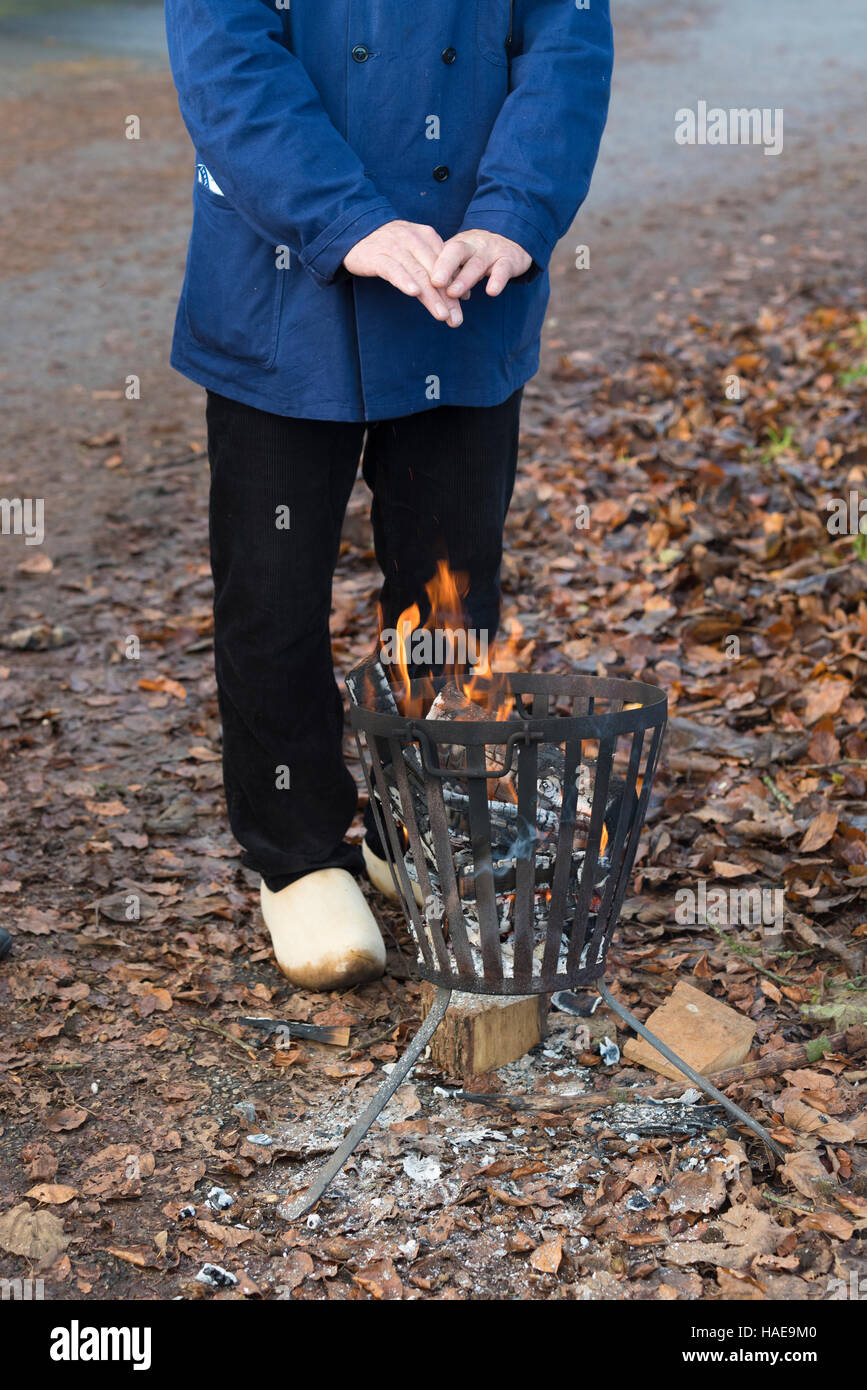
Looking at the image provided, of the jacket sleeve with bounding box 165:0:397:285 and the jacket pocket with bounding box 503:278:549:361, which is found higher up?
the jacket sleeve with bounding box 165:0:397:285

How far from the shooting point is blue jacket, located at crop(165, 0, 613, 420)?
2.16 metres

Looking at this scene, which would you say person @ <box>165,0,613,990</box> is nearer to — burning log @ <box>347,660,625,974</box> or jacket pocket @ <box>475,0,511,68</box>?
jacket pocket @ <box>475,0,511,68</box>

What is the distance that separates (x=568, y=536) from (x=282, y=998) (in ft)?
9.40

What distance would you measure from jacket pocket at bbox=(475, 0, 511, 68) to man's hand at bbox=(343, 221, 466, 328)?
20.1 inches

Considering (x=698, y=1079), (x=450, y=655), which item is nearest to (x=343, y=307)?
(x=450, y=655)

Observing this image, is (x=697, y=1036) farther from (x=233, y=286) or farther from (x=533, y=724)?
(x=233, y=286)

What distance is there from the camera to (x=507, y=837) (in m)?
2.47

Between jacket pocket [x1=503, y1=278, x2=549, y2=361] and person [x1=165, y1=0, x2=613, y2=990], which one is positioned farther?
jacket pocket [x1=503, y1=278, x2=549, y2=361]

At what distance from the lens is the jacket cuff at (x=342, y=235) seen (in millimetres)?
2127

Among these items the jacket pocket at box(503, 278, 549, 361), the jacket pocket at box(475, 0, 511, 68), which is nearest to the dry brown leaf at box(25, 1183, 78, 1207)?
the jacket pocket at box(503, 278, 549, 361)

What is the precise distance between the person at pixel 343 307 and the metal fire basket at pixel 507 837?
279 mm

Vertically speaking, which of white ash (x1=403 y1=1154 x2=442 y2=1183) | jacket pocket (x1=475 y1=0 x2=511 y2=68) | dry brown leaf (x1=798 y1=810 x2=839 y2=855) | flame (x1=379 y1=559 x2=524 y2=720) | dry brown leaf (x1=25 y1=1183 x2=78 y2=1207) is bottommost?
dry brown leaf (x1=25 y1=1183 x2=78 y2=1207)

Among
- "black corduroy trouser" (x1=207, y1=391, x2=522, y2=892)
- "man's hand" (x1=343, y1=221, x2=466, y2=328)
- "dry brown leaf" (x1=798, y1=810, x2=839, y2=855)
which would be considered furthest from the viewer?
"dry brown leaf" (x1=798, y1=810, x2=839, y2=855)
